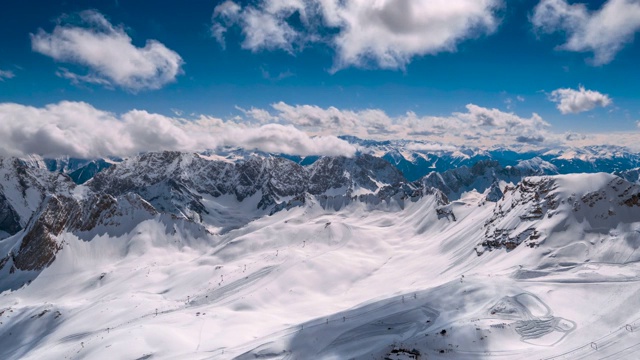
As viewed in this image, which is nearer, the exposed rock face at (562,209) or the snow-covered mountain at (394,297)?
the snow-covered mountain at (394,297)

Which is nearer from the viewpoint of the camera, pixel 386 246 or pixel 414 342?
pixel 414 342

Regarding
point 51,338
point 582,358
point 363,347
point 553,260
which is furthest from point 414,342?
point 51,338

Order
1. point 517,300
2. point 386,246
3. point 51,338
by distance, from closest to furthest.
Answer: point 517,300 → point 51,338 → point 386,246

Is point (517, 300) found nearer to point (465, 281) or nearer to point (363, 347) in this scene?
point (465, 281)

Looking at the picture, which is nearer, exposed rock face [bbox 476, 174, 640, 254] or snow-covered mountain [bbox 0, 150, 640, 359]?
snow-covered mountain [bbox 0, 150, 640, 359]

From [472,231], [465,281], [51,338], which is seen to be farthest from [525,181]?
[51,338]

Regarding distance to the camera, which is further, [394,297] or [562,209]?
[562,209]

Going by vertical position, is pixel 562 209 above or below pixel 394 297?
above

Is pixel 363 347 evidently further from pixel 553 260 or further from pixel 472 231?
pixel 472 231

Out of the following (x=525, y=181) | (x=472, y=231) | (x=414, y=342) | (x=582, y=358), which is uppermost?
(x=525, y=181)

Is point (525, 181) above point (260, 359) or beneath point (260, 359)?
above

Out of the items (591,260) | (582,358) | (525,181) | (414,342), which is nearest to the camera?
(582,358)
